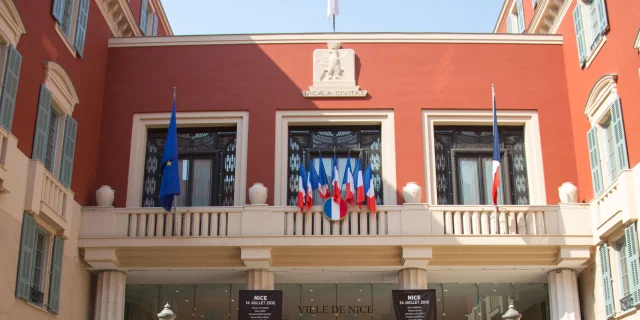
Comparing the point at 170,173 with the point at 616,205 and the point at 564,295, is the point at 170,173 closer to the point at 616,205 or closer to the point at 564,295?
the point at 564,295

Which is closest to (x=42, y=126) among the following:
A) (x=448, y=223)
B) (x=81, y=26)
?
(x=81, y=26)

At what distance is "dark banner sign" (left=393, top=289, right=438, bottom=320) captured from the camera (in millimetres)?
20688

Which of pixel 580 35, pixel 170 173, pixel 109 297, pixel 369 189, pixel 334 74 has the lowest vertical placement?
pixel 109 297

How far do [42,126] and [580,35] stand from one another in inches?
527

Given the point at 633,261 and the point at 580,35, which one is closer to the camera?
the point at 633,261

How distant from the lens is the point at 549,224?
69.2 feet

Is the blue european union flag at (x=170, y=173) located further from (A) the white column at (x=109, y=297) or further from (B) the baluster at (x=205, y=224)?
(A) the white column at (x=109, y=297)

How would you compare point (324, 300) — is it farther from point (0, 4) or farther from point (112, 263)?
point (0, 4)

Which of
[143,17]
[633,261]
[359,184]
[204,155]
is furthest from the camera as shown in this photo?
[143,17]

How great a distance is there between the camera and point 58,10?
2027 centimetres

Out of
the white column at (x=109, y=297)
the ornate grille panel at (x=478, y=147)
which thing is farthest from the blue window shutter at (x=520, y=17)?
the white column at (x=109, y=297)

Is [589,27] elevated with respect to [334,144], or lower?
elevated

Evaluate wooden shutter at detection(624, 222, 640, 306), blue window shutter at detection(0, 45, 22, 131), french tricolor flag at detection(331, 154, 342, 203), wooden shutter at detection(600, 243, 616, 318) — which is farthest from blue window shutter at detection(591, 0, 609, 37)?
blue window shutter at detection(0, 45, 22, 131)

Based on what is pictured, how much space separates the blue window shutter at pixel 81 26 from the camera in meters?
21.5
